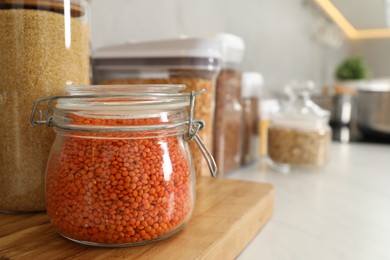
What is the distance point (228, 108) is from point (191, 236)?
43cm

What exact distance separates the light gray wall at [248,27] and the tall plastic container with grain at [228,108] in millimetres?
70

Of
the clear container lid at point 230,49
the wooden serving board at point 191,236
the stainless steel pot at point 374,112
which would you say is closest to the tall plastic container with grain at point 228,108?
the clear container lid at point 230,49

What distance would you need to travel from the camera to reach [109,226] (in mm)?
361

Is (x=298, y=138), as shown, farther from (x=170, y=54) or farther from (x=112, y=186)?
(x=112, y=186)

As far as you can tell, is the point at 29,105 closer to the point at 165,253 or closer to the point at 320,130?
the point at 165,253

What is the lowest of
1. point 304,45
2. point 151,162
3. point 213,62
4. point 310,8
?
point 151,162

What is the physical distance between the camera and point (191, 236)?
1.34ft

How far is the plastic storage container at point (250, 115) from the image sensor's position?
930 millimetres

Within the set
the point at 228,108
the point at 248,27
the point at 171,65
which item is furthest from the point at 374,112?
the point at 171,65

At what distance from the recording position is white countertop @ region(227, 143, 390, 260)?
1.54 ft

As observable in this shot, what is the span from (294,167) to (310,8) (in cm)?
125

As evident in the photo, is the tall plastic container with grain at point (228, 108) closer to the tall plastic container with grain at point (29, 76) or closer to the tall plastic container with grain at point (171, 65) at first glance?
the tall plastic container with grain at point (171, 65)

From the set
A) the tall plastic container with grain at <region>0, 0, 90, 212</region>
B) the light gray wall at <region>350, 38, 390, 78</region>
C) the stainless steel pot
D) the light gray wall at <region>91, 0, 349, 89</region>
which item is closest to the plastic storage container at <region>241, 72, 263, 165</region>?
the light gray wall at <region>91, 0, 349, 89</region>

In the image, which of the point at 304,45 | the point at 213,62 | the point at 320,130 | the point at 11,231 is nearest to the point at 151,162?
the point at 11,231
